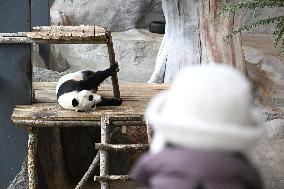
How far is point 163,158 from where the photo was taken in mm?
1337

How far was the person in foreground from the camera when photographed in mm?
1297

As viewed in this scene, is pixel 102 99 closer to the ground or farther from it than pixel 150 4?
closer to the ground

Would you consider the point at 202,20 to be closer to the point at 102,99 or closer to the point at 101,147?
the point at 102,99

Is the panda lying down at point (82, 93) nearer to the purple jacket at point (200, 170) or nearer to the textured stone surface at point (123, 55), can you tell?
the purple jacket at point (200, 170)

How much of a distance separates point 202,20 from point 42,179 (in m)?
1.92

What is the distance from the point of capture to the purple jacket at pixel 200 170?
1300 millimetres

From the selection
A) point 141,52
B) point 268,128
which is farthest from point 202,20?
point 141,52

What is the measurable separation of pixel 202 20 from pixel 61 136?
5.16ft

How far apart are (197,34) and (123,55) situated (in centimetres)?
315

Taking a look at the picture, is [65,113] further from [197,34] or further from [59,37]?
[197,34]

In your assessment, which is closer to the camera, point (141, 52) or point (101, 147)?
point (101, 147)

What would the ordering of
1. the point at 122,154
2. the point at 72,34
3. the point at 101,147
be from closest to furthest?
the point at 101,147
the point at 72,34
the point at 122,154

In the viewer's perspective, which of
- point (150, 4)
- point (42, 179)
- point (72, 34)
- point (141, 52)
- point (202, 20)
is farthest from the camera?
point (150, 4)

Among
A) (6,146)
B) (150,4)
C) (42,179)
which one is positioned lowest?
(42,179)
